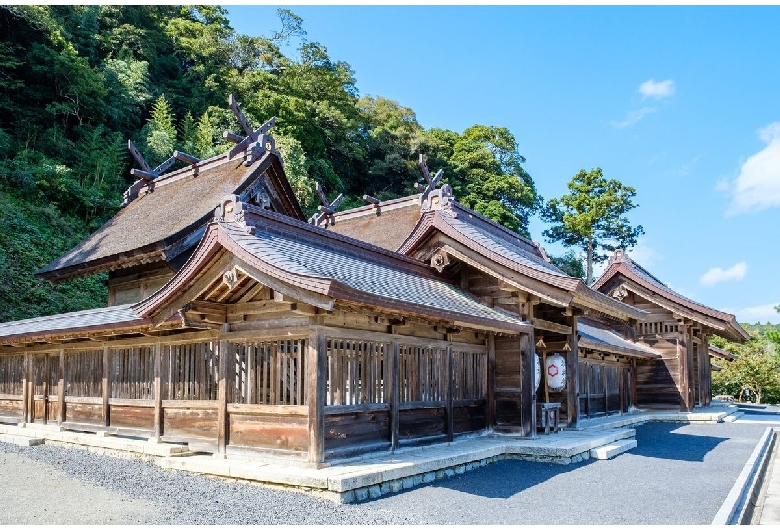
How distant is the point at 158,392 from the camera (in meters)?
11.1

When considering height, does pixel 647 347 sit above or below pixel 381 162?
below

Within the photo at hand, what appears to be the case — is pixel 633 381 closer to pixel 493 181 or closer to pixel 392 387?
pixel 392 387

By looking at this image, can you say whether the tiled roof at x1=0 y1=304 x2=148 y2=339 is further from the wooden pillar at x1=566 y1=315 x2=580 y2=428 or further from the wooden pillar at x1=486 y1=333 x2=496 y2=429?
the wooden pillar at x1=566 y1=315 x2=580 y2=428

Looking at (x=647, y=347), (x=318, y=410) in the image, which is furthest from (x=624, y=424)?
(x=318, y=410)

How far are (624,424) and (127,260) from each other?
14.5 m

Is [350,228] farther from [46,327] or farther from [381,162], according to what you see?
[381,162]

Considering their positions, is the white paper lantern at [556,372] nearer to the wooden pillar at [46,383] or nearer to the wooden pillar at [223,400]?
the wooden pillar at [223,400]

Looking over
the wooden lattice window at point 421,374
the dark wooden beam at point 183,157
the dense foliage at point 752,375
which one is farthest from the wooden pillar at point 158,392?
the dense foliage at point 752,375

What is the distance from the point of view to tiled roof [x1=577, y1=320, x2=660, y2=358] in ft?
56.9

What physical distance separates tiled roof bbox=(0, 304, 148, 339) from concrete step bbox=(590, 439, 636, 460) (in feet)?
28.1

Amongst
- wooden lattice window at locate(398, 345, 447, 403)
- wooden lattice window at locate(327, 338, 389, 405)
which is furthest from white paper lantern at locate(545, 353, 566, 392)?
wooden lattice window at locate(327, 338, 389, 405)

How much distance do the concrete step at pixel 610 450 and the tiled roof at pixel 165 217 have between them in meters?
9.87

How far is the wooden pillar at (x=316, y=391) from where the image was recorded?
8.38 meters

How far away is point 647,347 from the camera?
76.9ft
